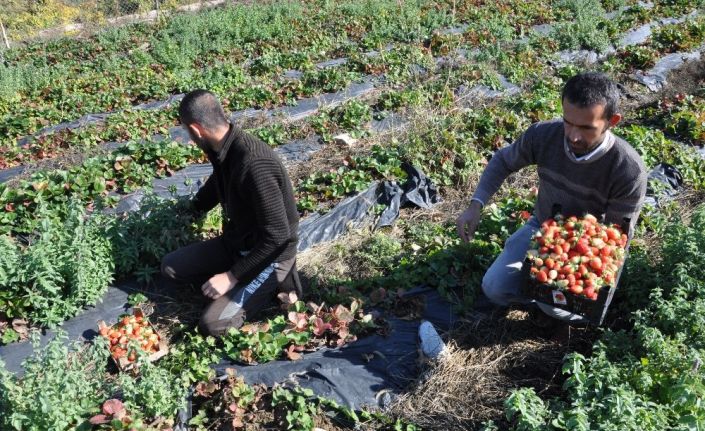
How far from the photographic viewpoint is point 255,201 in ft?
11.9

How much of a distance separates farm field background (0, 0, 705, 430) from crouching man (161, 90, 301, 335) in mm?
199

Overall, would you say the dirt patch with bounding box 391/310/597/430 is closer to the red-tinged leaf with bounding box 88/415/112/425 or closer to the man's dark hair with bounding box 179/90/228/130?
the red-tinged leaf with bounding box 88/415/112/425

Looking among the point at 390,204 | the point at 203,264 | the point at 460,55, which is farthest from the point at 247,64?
the point at 203,264

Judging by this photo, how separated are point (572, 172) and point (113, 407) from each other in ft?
9.15

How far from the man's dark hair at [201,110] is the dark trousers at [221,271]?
1.01 metres

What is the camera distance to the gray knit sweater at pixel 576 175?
125 inches

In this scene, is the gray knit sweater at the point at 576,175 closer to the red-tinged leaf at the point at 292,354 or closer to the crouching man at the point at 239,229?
the crouching man at the point at 239,229


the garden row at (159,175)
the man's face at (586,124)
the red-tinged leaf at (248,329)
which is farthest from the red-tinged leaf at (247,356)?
the man's face at (586,124)

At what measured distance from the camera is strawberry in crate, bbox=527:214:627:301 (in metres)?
2.94

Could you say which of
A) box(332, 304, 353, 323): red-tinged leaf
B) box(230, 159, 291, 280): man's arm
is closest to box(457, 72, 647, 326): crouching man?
box(332, 304, 353, 323): red-tinged leaf

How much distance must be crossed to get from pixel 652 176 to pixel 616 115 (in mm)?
2795

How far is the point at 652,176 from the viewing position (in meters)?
5.40

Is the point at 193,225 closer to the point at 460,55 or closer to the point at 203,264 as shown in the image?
the point at 203,264

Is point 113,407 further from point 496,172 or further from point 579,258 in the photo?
point 496,172
